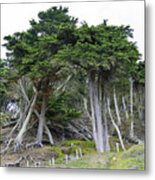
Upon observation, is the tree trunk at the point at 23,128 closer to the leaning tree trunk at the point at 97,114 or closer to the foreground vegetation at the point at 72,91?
the foreground vegetation at the point at 72,91

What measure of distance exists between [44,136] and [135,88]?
552 mm

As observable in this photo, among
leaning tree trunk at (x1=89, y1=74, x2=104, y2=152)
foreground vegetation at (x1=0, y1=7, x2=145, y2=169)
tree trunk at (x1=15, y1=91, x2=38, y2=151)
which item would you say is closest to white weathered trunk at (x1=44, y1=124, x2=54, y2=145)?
foreground vegetation at (x1=0, y1=7, x2=145, y2=169)

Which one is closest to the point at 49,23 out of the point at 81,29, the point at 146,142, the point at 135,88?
the point at 81,29

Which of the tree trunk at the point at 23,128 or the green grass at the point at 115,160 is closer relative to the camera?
the green grass at the point at 115,160

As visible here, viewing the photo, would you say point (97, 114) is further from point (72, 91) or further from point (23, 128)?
point (23, 128)

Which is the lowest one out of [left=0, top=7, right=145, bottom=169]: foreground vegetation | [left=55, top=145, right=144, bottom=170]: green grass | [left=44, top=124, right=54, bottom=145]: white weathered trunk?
[left=55, top=145, right=144, bottom=170]: green grass

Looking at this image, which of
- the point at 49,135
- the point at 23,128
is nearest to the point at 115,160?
the point at 49,135

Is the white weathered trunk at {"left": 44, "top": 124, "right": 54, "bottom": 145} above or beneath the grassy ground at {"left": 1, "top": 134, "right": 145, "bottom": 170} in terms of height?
above

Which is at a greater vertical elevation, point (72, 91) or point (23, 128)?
point (72, 91)

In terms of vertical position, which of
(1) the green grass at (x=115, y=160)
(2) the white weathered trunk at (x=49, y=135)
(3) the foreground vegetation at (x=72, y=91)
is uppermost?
(3) the foreground vegetation at (x=72, y=91)

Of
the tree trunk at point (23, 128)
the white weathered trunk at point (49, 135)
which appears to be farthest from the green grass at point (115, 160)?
the tree trunk at point (23, 128)

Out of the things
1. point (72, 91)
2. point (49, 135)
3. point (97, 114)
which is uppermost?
point (72, 91)

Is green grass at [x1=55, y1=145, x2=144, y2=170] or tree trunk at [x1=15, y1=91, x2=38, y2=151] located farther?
tree trunk at [x1=15, y1=91, x2=38, y2=151]

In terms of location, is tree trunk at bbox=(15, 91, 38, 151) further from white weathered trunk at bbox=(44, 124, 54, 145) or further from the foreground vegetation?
white weathered trunk at bbox=(44, 124, 54, 145)
